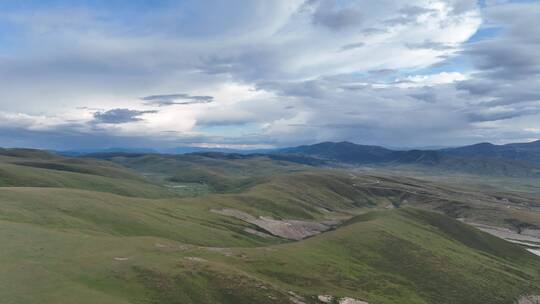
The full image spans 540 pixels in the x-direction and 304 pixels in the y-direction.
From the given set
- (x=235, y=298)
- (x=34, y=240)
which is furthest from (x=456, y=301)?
(x=34, y=240)

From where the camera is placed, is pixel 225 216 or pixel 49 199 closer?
pixel 49 199

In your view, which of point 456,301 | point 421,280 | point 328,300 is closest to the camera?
point 328,300

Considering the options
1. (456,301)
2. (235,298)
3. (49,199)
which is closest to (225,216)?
(49,199)

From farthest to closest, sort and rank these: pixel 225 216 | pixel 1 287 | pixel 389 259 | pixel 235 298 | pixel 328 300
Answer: pixel 225 216 < pixel 389 259 < pixel 328 300 < pixel 235 298 < pixel 1 287

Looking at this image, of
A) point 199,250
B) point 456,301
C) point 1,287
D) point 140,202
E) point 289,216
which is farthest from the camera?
point 289,216

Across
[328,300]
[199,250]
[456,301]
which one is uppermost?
[199,250]

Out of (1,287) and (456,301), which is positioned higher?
(1,287)

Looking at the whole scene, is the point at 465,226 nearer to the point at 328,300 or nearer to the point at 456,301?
the point at 456,301

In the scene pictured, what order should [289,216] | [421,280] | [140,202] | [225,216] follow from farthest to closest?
[289,216] < [225,216] < [140,202] < [421,280]

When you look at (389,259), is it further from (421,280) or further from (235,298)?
(235,298)
